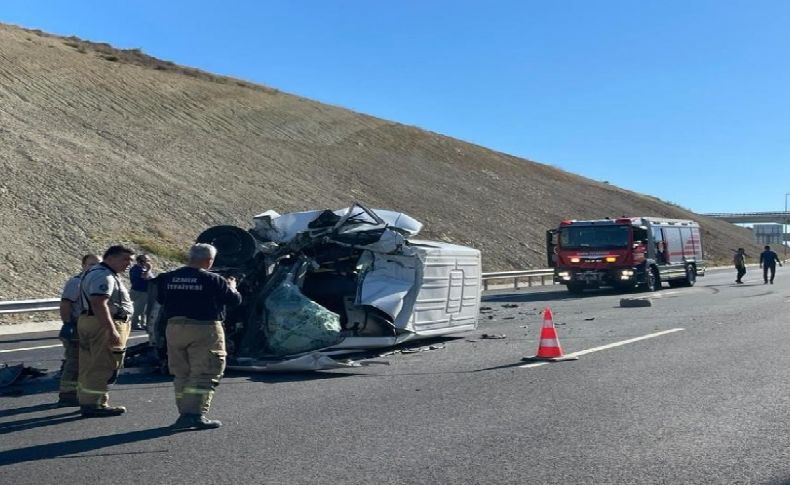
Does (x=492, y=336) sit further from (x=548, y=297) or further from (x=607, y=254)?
(x=607, y=254)

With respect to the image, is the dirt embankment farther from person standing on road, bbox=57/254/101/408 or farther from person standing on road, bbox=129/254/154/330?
person standing on road, bbox=57/254/101/408

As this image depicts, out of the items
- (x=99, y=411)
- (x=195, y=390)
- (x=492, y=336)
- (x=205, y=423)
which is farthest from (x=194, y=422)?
(x=492, y=336)

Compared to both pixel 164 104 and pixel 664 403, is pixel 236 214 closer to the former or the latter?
pixel 164 104

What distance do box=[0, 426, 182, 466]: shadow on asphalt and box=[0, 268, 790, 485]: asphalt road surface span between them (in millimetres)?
22

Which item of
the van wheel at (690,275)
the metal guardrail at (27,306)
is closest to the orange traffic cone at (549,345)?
the metal guardrail at (27,306)

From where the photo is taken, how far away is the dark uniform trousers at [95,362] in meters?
7.73

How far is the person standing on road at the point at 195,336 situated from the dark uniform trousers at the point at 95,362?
2.87 ft

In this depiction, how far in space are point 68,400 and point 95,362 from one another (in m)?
1.00

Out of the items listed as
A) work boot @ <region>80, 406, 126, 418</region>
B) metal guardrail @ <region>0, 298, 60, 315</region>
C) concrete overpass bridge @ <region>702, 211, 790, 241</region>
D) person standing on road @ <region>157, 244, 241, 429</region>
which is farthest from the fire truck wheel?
concrete overpass bridge @ <region>702, 211, 790, 241</region>

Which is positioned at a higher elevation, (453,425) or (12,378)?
(12,378)

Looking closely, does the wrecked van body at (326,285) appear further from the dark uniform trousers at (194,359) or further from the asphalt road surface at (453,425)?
the dark uniform trousers at (194,359)

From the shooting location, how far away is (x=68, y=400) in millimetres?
8422

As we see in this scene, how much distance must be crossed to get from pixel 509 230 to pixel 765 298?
83.4 ft

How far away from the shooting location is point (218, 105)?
55.0 m
